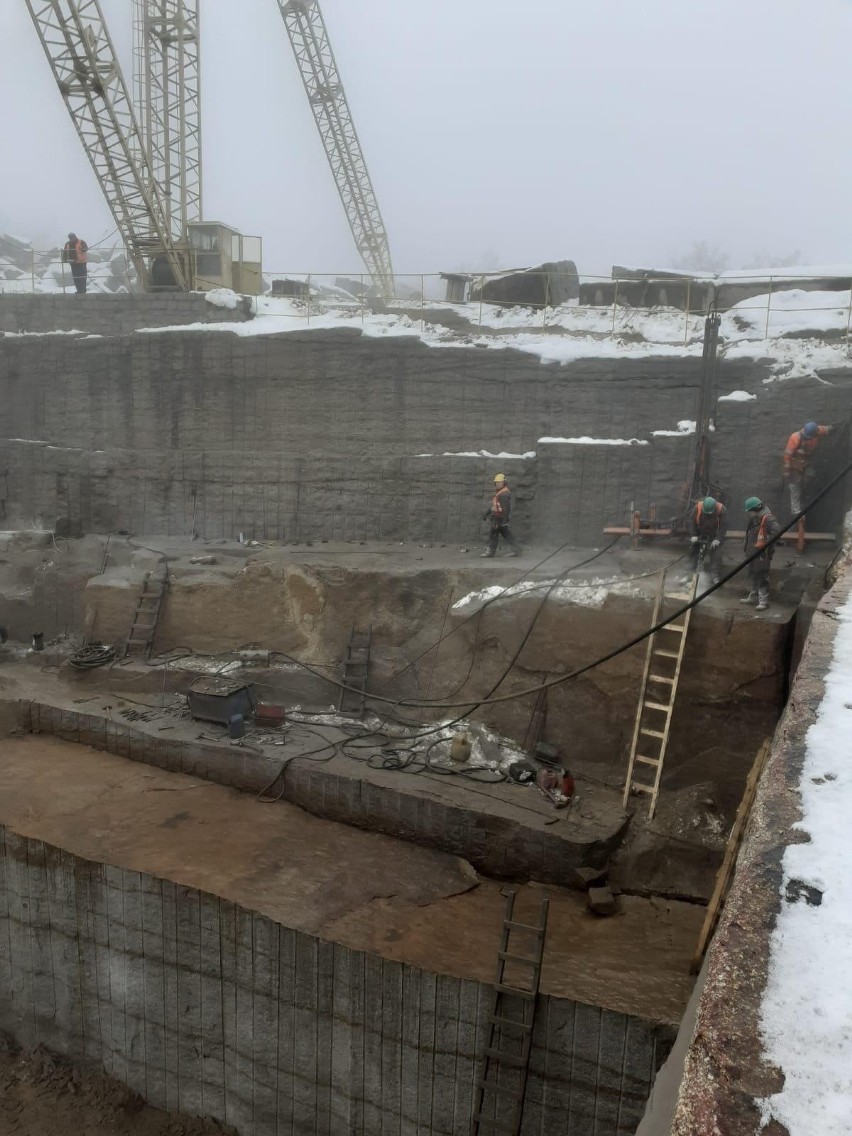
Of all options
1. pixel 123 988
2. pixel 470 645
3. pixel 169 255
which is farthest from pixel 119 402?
pixel 123 988

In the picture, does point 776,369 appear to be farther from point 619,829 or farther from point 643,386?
point 619,829

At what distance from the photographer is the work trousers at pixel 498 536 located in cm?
1148

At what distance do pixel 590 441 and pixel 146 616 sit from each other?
750cm

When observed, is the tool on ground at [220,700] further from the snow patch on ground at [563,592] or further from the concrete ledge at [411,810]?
the snow patch on ground at [563,592]

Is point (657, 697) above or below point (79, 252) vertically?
below

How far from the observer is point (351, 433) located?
1354cm

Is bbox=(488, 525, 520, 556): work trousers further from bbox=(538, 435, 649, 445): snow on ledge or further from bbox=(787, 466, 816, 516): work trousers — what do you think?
bbox=(787, 466, 816, 516): work trousers

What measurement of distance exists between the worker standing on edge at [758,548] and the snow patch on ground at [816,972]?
549 centimetres

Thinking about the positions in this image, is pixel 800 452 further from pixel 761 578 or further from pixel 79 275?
pixel 79 275

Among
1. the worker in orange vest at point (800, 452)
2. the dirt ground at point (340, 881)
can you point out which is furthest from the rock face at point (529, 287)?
the dirt ground at point (340, 881)

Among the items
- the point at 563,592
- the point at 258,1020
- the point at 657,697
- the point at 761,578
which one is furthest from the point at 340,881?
the point at 761,578

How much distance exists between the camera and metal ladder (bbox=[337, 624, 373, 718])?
1049cm

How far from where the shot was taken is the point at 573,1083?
5.47m

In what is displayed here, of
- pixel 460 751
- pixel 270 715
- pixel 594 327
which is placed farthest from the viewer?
pixel 594 327
